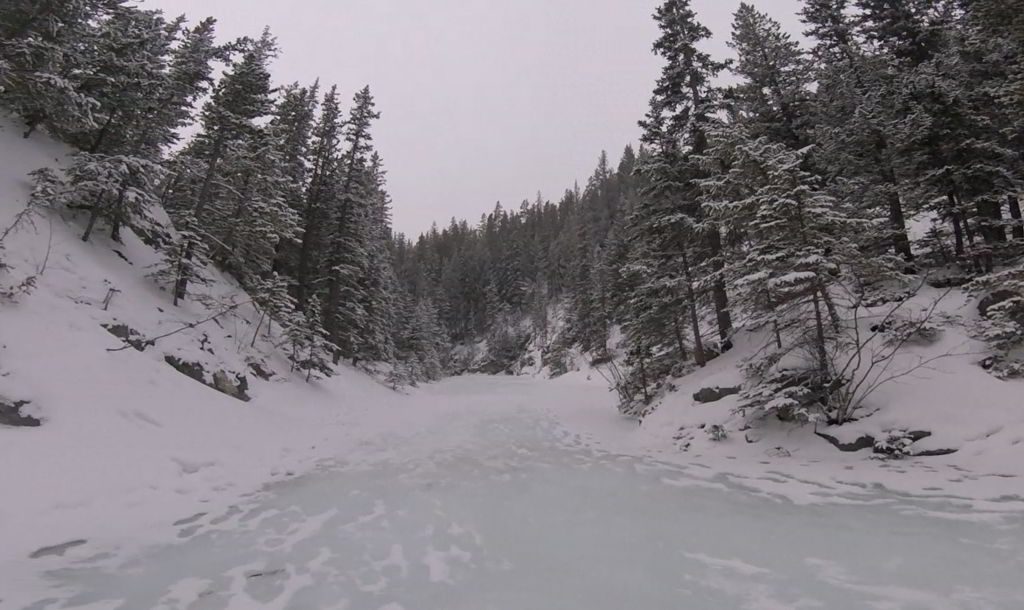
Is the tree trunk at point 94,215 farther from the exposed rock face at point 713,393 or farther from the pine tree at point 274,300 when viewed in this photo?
the exposed rock face at point 713,393

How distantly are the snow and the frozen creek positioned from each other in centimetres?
3

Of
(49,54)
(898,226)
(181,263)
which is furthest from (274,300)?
(898,226)

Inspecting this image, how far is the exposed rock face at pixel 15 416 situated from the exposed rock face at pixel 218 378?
15.7 ft

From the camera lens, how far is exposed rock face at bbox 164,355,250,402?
461 inches

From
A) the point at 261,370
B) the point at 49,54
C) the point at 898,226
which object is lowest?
the point at 261,370

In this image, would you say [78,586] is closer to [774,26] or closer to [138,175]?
[138,175]

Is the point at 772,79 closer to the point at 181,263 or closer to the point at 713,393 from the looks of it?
the point at 713,393

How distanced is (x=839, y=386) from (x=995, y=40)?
12.2 meters

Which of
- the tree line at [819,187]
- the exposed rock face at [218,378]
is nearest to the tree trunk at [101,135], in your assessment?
the exposed rock face at [218,378]

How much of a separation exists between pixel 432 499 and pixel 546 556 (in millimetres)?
2834

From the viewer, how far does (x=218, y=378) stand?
1259 cm

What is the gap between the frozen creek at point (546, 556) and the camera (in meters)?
4.00

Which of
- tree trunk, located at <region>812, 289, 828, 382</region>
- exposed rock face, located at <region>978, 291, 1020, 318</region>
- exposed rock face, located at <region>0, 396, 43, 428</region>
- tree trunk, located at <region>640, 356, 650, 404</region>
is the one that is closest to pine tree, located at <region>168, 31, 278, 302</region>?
exposed rock face, located at <region>0, 396, 43, 428</region>

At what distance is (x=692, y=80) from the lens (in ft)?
56.6
